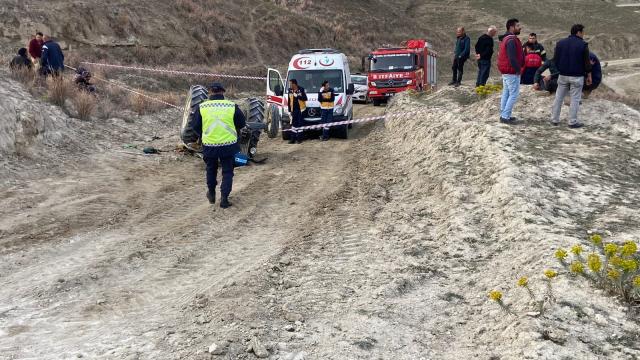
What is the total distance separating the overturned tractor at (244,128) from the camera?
11508 millimetres

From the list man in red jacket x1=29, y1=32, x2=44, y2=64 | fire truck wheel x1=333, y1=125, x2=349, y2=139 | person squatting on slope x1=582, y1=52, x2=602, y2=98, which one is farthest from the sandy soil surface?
man in red jacket x1=29, y1=32, x2=44, y2=64

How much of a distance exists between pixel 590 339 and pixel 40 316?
14.9ft

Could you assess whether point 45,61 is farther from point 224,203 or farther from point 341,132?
point 224,203

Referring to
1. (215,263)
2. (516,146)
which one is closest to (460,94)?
(516,146)

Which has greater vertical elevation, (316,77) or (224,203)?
(316,77)

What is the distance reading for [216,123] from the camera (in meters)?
8.77

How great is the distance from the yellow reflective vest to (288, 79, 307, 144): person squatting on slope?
6312 millimetres

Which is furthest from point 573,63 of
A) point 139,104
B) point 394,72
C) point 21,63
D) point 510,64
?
point 394,72

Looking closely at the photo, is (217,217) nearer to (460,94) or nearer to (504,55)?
(504,55)

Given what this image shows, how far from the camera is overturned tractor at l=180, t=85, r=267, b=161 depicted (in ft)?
37.8

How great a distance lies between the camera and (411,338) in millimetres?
4609

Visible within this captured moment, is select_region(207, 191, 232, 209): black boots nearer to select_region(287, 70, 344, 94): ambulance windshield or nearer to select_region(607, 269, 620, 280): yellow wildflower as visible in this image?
select_region(607, 269, 620, 280): yellow wildflower

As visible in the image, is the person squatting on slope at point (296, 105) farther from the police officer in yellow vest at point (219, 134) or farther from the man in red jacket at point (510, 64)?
the police officer in yellow vest at point (219, 134)

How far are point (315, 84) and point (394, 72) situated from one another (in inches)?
316
